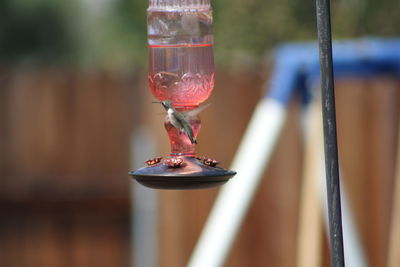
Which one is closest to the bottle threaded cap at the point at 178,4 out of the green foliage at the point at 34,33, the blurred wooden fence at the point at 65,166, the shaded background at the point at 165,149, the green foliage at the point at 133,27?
the shaded background at the point at 165,149

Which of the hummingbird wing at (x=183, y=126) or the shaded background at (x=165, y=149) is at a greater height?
the hummingbird wing at (x=183, y=126)

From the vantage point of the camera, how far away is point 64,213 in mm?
7391

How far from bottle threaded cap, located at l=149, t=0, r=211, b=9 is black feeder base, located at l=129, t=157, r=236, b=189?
0.42 m

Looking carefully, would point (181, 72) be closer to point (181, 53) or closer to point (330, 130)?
point (181, 53)

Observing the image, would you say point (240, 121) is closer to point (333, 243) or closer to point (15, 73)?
point (15, 73)

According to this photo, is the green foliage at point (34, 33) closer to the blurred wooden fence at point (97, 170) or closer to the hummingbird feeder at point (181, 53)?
the blurred wooden fence at point (97, 170)

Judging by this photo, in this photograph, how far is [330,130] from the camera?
153 centimetres

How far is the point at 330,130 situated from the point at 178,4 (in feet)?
1.98

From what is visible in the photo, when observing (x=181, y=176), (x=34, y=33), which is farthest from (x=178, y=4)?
(x=34, y=33)

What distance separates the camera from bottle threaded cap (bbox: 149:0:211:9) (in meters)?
1.95

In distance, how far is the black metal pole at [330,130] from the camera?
5.00 ft

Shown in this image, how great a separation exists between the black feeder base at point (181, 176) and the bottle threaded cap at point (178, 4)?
1.39ft

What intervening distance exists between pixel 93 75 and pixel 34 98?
1.69 feet

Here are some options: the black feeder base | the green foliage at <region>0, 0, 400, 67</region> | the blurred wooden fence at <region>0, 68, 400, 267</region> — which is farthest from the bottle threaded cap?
the green foliage at <region>0, 0, 400, 67</region>
